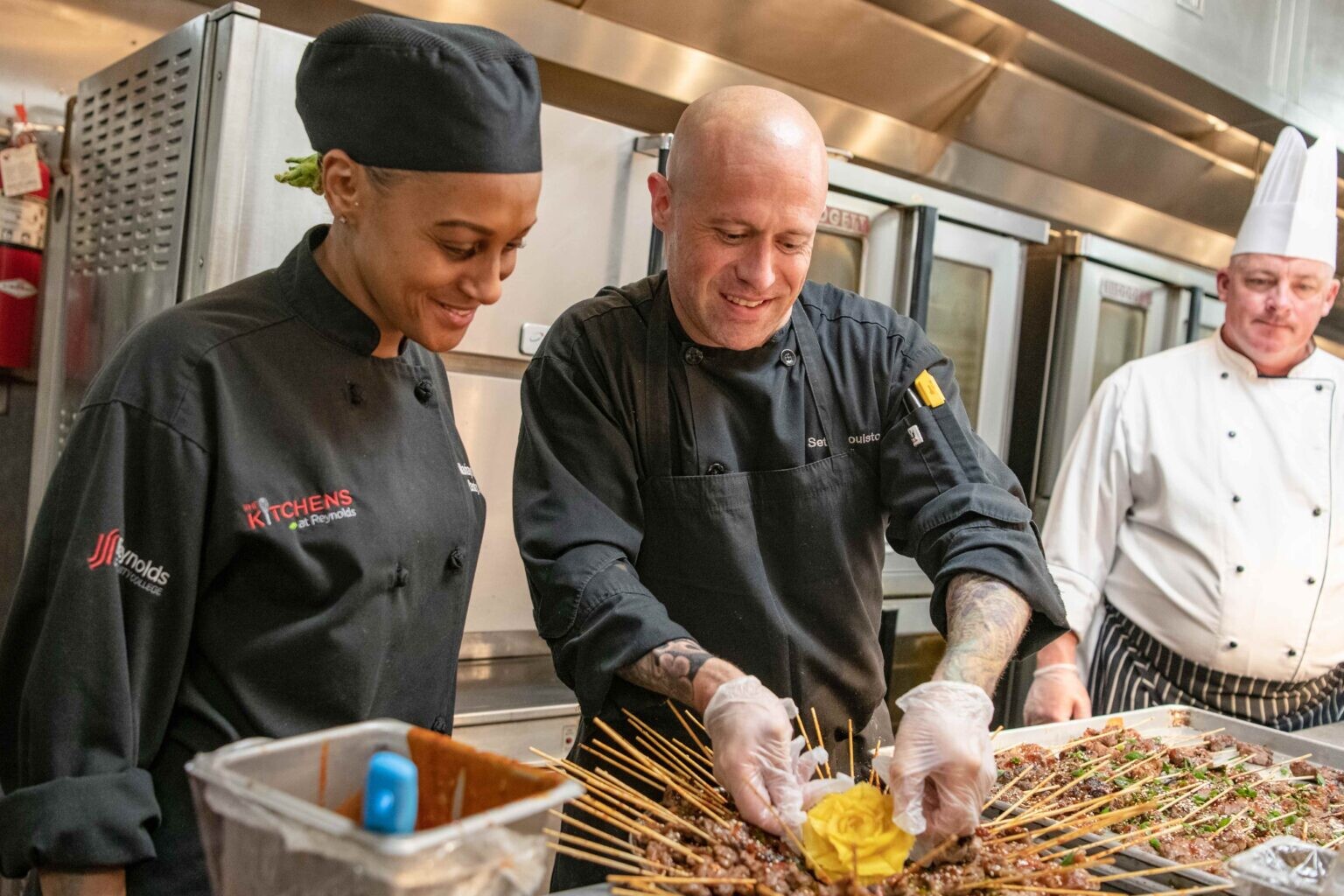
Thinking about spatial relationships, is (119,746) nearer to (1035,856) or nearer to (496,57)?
(496,57)

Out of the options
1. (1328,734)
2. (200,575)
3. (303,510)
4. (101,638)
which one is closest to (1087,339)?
(1328,734)

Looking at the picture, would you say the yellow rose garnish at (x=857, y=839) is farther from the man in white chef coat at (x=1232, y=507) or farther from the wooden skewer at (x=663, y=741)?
the man in white chef coat at (x=1232, y=507)

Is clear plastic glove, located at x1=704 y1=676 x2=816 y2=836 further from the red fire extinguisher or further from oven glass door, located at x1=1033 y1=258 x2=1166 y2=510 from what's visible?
oven glass door, located at x1=1033 y1=258 x2=1166 y2=510

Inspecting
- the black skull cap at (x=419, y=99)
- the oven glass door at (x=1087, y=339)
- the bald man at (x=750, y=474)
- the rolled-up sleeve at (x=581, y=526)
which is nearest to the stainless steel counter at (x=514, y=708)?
the bald man at (x=750, y=474)

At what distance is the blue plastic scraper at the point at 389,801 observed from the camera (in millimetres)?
814

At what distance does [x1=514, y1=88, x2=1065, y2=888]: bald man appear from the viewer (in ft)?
6.11

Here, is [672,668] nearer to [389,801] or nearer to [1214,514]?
[389,801]

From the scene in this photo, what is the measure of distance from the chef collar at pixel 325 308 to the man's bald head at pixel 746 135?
26.0 inches

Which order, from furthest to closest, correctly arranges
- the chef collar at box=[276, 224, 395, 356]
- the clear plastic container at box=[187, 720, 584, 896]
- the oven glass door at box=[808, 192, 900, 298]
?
the oven glass door at box=[808, 192, 900, 298] → the chef collar at box=[276, 224, 395, 356] → the clear plastic container at box=[187, 720, 584, 896]

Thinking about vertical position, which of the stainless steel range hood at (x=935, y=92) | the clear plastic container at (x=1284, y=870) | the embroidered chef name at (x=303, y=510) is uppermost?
the stainless steel range hood at (x=935, y=92)

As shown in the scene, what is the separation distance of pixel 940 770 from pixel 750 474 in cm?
71

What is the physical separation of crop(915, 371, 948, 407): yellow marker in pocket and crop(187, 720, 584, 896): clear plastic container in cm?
132

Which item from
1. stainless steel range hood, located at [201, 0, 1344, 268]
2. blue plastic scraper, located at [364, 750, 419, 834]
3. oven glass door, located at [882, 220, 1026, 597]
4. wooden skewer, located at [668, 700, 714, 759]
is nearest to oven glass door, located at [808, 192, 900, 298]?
oven glass door, located at [882, 220, 1026, 597]

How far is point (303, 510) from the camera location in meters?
1.46
